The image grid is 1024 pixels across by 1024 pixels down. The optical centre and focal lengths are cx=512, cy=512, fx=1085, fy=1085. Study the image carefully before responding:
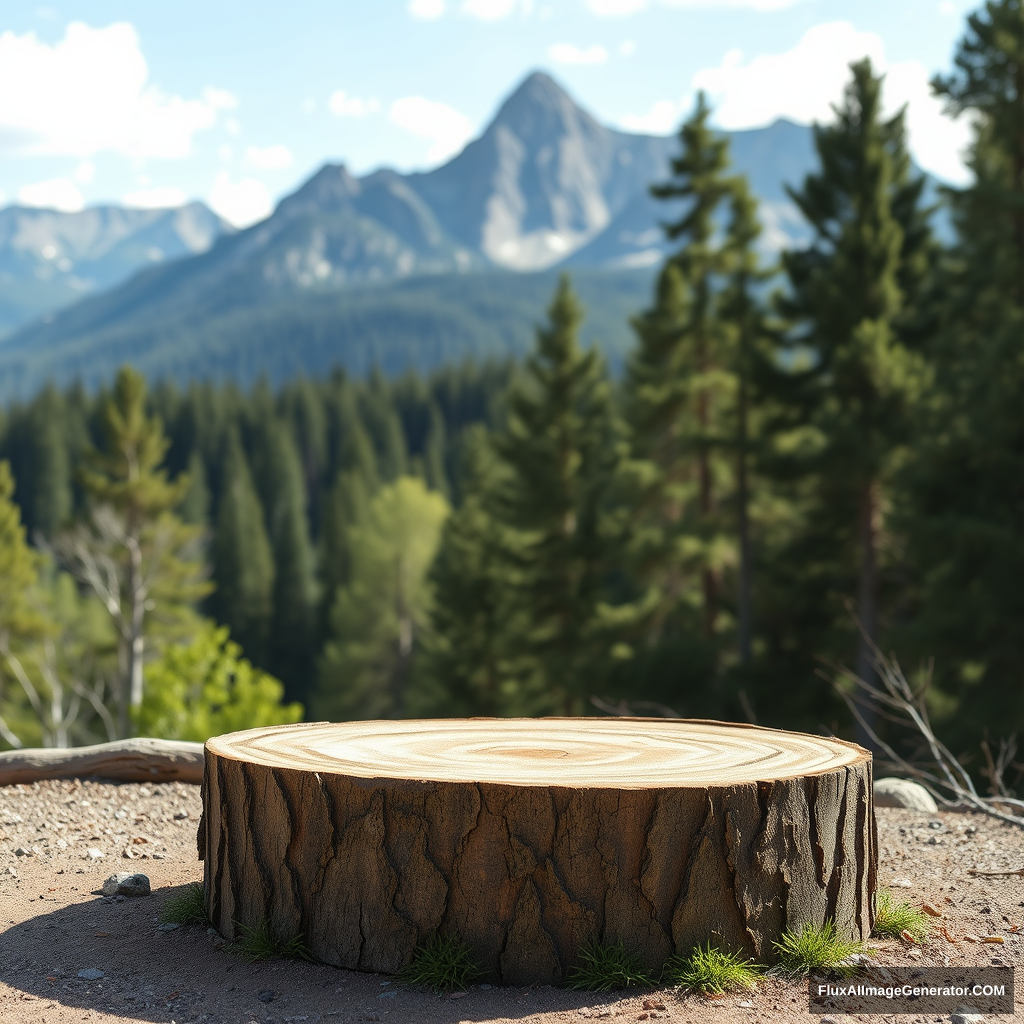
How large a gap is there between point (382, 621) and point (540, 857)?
137 ft

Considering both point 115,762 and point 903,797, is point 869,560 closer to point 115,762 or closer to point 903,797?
point 903,797

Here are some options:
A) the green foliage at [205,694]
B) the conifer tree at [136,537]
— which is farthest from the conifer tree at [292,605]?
the green foliage at [205,694]

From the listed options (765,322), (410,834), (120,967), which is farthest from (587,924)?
(765,322)

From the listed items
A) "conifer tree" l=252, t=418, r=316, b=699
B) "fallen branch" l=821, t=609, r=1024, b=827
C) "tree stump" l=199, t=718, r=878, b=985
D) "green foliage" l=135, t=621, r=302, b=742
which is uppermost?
"tree stump" l=199, t=718, r=878, b=985

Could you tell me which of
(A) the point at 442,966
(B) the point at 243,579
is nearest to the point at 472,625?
(A) the point at 442,966

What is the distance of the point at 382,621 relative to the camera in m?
45.6

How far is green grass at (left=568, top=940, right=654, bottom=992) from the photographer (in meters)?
4.08

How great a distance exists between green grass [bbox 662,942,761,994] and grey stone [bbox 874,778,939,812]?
387cm

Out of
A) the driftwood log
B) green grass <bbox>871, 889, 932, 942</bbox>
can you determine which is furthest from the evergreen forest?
the driftwood log

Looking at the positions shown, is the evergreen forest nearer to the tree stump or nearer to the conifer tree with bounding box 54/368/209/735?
the conifer tree with bounding box 54/368/209/735

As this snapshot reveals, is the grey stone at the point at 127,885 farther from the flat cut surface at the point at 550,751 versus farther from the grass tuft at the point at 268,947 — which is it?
the grass tuft at the point at 268,947

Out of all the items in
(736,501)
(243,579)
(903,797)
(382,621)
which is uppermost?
(736,501)

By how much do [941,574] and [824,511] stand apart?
180 inches

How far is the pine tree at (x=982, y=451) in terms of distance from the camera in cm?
1450
